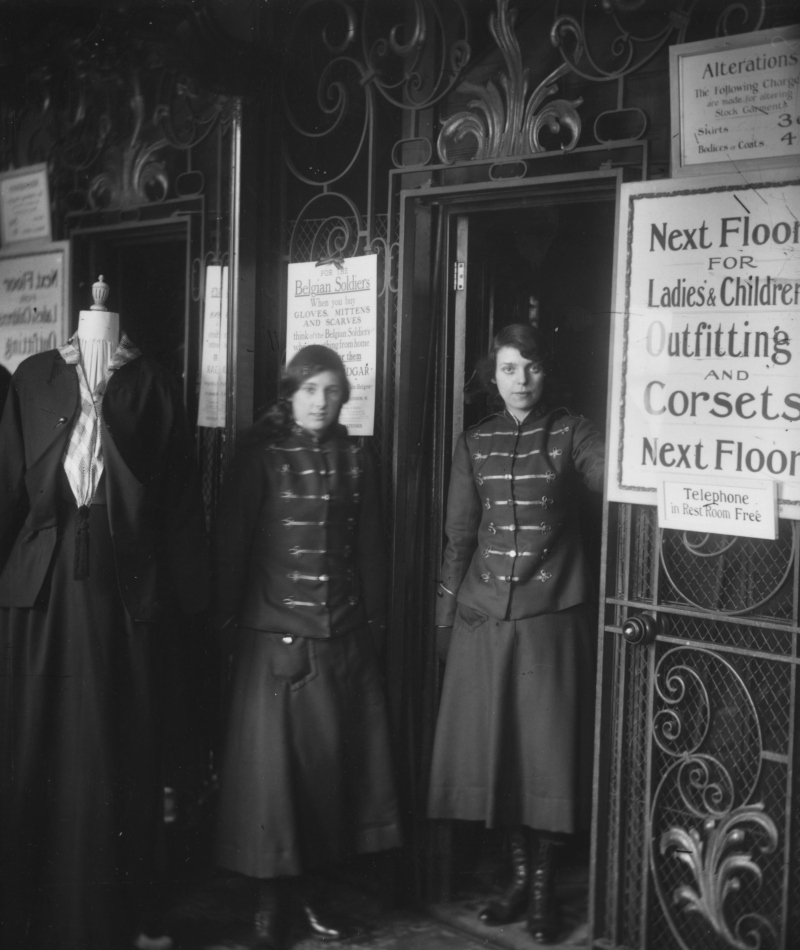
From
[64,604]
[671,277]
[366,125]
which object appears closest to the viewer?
[671,277]

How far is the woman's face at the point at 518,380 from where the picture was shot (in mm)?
3262

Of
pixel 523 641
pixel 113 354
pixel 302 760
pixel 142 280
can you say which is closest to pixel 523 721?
pixel 523 641

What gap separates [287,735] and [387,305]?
4.72 ft

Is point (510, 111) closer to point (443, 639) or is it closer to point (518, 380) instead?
point (518, 380)

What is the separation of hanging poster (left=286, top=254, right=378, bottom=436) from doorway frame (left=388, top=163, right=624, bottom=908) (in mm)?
112

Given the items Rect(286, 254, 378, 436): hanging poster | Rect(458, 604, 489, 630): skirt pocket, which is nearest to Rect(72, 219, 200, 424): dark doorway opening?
Rect(286, 254, 378, 436): hanging poster

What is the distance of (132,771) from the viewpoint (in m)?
3.03

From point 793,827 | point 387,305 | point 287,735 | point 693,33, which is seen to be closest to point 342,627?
point 287,735

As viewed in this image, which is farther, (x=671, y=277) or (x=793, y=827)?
(x=671, y=277)

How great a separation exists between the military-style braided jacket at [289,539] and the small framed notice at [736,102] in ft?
4.47

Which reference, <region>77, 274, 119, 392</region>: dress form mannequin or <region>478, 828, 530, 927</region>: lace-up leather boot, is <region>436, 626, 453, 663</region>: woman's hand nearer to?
<region>478, 828, 530, 927</region>: lace-up leather boot

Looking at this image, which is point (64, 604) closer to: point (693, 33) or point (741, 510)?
point (741, 510)

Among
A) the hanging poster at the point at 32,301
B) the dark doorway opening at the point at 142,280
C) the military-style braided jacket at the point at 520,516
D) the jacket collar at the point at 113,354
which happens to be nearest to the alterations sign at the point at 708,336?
the military-style braided jacket at the point at 520,516

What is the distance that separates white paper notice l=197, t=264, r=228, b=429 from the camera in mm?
3760
